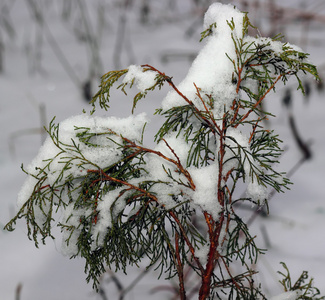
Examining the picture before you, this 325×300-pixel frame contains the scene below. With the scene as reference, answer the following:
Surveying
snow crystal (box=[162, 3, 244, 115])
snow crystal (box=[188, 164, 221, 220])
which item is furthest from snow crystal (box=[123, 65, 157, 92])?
snow crystal (box=[188, 164, 221, 220])

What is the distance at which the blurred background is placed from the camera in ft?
6.28

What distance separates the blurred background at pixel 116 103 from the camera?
1.92 metres

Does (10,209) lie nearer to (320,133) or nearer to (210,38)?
(210,38)

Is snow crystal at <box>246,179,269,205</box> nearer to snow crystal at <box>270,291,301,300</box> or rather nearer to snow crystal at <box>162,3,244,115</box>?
snow crystal at <box>162,3,244,115</box>

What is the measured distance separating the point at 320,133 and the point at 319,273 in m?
1.25

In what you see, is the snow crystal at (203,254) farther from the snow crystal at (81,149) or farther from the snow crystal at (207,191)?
the snow crystal at (81,149)

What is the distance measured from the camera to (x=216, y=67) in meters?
1.01

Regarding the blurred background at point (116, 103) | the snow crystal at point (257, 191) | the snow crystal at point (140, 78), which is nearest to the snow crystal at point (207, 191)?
the snow crystal at point (257, 191)

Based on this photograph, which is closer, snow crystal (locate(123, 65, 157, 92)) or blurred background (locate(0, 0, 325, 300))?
snow crystal (locate(123, 65, 157, 92))

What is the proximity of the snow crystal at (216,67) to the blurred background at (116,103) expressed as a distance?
445mm

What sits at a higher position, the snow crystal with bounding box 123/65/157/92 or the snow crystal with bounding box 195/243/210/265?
the snow crystal with bounding box 123/65/157/92

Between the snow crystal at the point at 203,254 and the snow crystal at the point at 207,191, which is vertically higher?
the snow crystal at the point at 207,191

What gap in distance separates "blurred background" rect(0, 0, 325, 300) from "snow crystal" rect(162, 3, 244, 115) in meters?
0.44

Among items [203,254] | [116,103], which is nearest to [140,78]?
[203,254]
